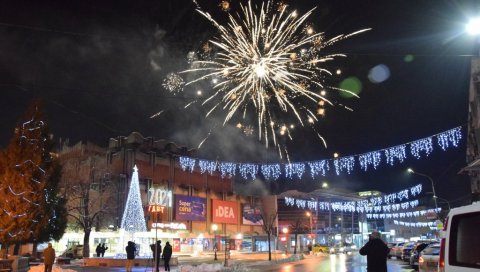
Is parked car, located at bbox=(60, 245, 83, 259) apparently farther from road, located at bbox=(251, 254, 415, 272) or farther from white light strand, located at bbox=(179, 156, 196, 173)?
white light strand, located at bbox=(179, 156, 196, 173)

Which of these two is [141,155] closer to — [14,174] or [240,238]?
[240,238]

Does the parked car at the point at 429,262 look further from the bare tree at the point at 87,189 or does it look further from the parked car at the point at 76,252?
the parked car at the point at 76,252

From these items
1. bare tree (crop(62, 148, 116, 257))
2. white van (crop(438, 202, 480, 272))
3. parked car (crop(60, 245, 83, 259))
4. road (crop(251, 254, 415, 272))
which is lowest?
parked car (crop(60, 245, 83, 259))

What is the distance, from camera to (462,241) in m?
5.79

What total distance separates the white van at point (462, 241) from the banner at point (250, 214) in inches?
3168

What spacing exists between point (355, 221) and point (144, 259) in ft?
329

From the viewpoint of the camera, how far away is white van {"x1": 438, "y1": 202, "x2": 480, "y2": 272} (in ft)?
18.1

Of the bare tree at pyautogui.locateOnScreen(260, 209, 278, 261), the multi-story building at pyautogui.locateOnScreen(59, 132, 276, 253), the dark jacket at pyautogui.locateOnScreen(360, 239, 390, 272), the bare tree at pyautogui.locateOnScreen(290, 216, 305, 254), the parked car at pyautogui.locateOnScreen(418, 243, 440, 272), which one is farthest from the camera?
the bare tree at pyautogui.locateOnScreen(290, 216, 305, 254)

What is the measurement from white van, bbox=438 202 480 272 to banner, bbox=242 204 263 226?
264ft

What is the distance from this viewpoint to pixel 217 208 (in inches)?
3108

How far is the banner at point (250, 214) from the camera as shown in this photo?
86438mm

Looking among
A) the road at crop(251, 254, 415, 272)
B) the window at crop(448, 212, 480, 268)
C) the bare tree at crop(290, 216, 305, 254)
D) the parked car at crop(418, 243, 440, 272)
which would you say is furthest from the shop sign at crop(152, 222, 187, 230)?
the window at crop(448, 212, 480, 268)

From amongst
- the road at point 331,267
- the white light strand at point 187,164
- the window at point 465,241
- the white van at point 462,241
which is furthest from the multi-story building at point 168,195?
the window at point 465,241

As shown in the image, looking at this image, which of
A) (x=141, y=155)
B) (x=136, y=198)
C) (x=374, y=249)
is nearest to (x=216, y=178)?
(x=141, y=155)
